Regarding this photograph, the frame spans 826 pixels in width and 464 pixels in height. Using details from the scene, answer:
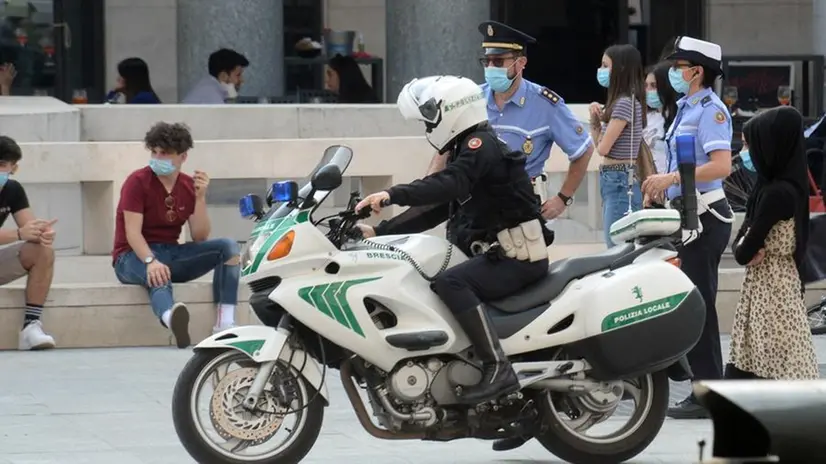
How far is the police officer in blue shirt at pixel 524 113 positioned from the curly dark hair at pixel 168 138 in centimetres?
215

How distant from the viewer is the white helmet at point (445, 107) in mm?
6898

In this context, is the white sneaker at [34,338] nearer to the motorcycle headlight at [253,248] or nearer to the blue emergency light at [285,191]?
the motorcycle headlight at [253,248]

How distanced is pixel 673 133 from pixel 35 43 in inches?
578

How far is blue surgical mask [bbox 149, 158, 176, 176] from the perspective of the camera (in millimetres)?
10211

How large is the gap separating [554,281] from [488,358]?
42 centimetres

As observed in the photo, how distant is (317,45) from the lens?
21.3 metres

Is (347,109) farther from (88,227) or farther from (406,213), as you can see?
(406,213)

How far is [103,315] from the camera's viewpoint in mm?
10430

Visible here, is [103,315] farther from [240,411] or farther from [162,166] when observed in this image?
[240,411]

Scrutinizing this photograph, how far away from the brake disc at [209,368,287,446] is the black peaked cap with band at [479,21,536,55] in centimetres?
233

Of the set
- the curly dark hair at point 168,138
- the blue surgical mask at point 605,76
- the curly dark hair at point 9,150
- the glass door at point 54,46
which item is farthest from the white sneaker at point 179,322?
the glass door at point 54,46

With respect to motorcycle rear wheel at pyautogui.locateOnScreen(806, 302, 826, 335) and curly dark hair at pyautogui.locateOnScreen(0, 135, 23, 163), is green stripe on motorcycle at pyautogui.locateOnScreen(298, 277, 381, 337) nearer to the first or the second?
curly dark hair at pyautogui.locateOnScreen(0, 135, 23, 163)

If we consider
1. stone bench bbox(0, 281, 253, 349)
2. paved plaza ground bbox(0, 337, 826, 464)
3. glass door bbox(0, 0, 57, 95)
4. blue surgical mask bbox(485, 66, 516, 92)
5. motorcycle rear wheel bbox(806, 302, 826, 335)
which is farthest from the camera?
glass door bbox(0, 0, 57, 95)

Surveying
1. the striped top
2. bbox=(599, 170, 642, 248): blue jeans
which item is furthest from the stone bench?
the striped top
